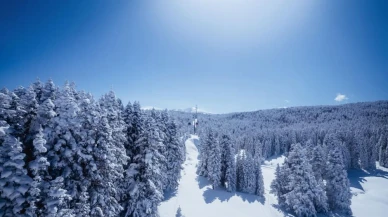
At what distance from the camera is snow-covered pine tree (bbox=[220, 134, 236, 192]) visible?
4500 cm

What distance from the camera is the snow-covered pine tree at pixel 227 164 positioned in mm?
45000

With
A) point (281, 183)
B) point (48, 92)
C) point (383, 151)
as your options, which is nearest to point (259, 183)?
point (281, 183)

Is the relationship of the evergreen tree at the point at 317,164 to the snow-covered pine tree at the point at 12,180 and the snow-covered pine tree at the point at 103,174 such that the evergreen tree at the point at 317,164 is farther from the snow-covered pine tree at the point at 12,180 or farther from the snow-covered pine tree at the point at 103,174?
the snow-covered pine tree at the point at 12,180

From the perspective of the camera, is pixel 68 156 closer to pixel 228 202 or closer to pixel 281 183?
pixel 228 202

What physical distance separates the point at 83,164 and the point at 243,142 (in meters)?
110

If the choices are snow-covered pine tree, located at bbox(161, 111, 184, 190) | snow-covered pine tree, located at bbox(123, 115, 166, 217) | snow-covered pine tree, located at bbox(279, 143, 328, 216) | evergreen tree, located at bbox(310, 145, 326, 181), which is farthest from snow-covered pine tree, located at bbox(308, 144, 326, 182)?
snow-covered pine tree, located at bbox(123, 115, 166, 217)

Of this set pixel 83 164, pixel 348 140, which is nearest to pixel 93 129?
pixel 83 164

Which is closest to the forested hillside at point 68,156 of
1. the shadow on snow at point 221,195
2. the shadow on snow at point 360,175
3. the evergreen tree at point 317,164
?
the shadow on snow at point 221,195

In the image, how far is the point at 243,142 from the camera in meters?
116

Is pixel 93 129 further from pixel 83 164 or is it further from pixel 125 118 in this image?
pixel 125 118

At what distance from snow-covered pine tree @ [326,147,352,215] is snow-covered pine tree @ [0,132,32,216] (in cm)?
4887

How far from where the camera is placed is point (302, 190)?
3491 cm

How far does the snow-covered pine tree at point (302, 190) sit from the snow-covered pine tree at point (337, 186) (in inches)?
193

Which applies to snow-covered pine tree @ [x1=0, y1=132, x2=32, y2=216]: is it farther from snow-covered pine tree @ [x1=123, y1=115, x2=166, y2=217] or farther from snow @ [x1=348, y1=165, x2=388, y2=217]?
snow @ [x1=348, y1=165, x2=388, y2=217]
